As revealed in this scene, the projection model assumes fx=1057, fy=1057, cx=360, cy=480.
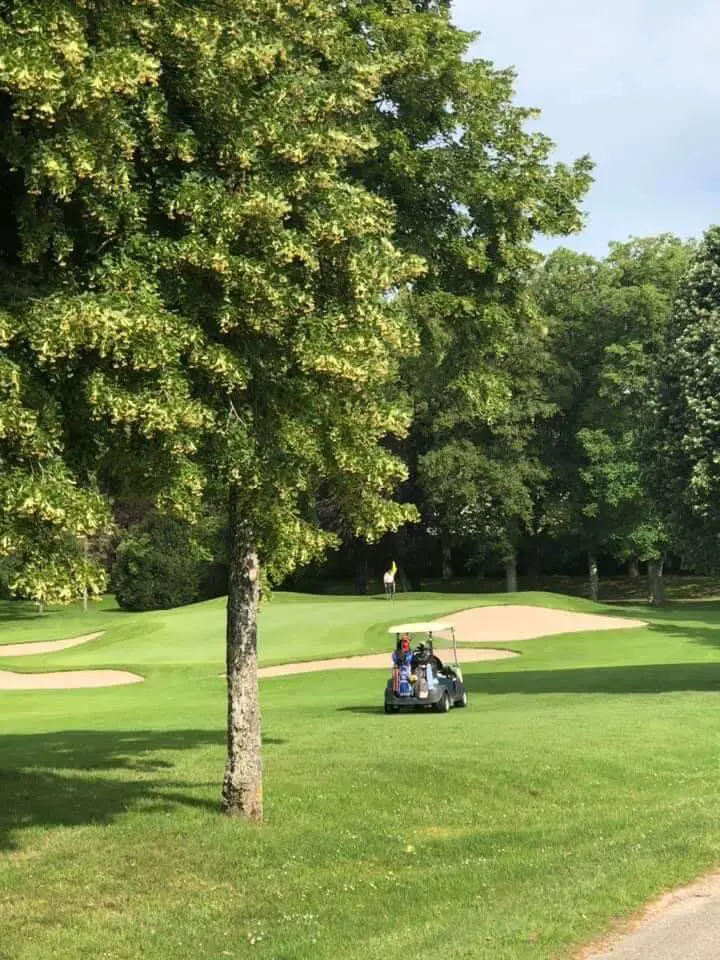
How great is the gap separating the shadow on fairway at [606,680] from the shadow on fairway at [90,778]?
8956mm

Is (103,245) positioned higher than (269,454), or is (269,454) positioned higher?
(103,245)

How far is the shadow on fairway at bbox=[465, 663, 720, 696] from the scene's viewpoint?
23922mm

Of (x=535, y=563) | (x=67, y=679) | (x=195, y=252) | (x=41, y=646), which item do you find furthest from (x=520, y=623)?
(x=195, y=252)

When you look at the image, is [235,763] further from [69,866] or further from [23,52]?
[23,52]

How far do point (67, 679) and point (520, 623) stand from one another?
17308 millimetres

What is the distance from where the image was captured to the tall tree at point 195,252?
7.05 m

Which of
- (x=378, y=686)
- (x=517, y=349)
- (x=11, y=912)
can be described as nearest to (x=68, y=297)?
(x=11, y=912)

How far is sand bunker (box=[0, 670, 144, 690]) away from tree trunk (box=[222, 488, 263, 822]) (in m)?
17.5

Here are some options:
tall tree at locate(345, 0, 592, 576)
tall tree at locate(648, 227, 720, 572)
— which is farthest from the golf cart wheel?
tall tree at locate(345, 0, 592, 576)

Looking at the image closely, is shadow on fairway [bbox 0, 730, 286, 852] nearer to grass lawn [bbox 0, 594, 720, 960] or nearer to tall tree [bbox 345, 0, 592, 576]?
grass lawn [bbox 0, 594, 720, 960]

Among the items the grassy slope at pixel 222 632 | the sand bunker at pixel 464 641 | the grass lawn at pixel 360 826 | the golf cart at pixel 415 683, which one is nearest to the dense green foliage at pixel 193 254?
the grass lawn at pixel 360 826

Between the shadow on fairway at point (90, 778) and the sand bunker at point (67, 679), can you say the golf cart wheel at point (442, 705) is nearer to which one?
the shadow on fairway at point (90, 778)

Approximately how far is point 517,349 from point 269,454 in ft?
150

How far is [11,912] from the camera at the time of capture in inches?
344
